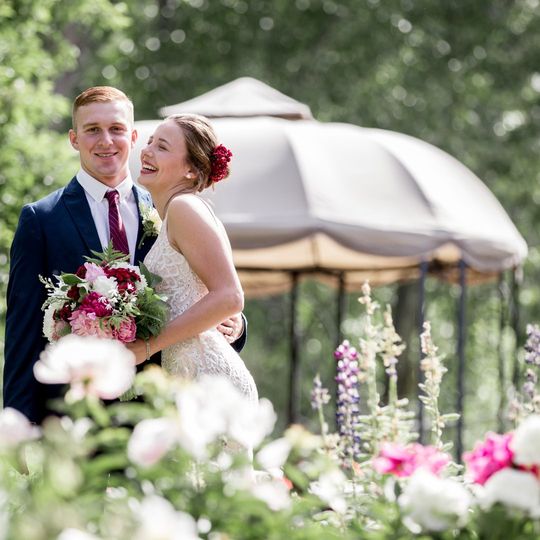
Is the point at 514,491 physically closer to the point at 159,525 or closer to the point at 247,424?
the point at 247,424

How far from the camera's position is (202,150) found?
3945 millimetres

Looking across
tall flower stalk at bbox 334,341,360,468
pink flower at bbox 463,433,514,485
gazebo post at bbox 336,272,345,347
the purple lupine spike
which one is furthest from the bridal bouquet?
gazebo post at bbox 336,272,345,347

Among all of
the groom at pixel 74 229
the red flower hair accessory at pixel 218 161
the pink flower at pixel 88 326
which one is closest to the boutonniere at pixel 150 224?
the groom at pixel 74 229

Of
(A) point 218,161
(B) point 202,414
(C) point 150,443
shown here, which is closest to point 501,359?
(A) point 218,161

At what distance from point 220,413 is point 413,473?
0.52 m

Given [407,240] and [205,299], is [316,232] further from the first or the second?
[205,299]

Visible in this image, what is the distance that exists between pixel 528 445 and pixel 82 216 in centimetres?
208

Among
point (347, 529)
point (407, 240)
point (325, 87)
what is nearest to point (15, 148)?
point (407, 240)

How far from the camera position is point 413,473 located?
2584mm

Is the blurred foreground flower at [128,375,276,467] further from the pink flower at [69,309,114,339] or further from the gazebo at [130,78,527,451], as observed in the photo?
the gazebo at [130,78,527,451]

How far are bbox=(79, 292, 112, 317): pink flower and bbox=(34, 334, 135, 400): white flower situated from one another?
47.5 inches

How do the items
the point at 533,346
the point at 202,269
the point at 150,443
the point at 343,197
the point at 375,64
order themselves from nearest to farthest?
the point at 150,443
the point at 202,269
the point at 533,346
the point at 343,197
the point at 375,64

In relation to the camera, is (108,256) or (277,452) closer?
(277,452)

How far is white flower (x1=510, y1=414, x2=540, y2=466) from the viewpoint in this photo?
239cm
